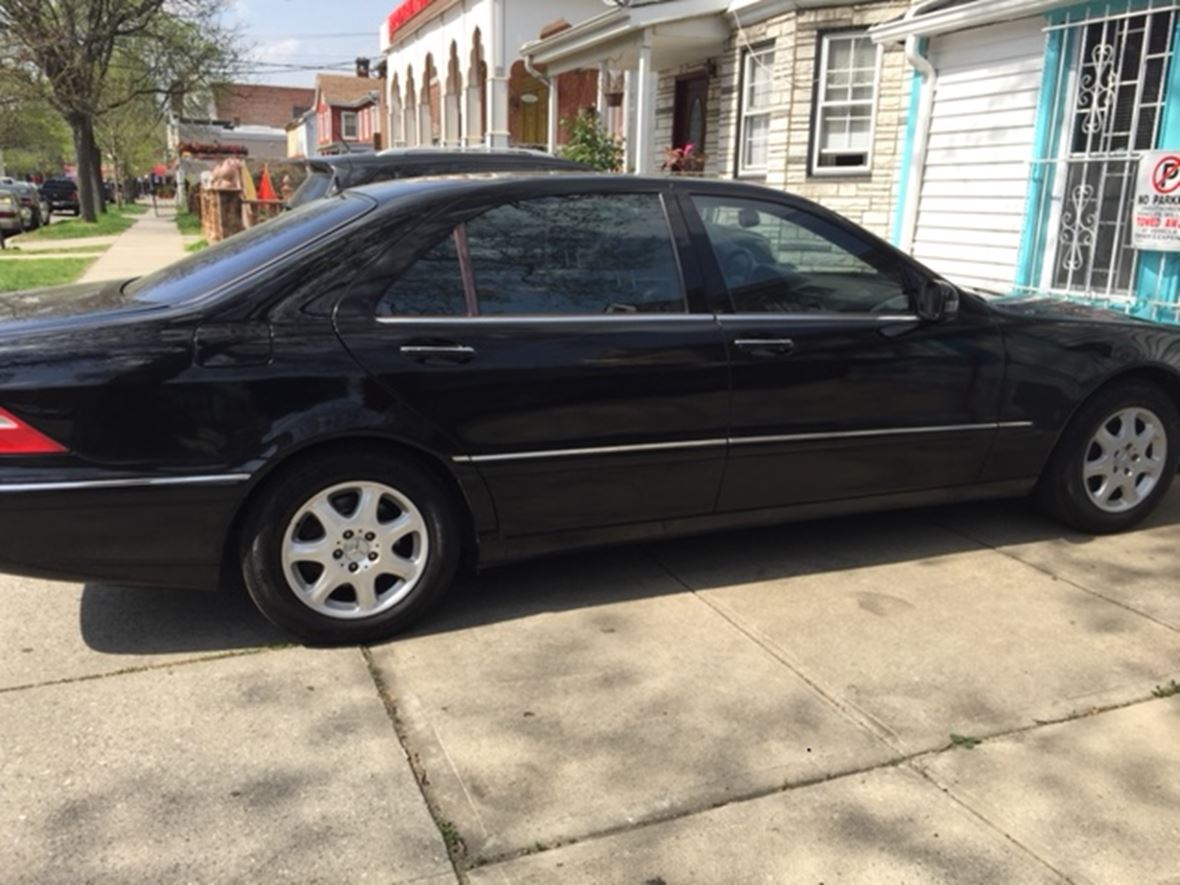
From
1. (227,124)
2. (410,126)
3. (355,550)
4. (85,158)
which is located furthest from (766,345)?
(227,124)

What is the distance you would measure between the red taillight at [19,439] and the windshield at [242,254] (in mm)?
625

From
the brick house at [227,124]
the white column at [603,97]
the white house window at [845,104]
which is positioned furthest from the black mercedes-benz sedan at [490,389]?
the brick house at [227,124]

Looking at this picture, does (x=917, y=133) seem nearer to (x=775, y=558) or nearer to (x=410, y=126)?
(x=775, y=558)

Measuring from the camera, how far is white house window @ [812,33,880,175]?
1099 centimetres

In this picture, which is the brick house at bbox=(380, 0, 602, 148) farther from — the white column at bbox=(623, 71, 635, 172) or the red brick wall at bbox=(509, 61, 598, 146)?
the white column at bbox=(623, 71, 635, 172)

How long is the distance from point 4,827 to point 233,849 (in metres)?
0.62

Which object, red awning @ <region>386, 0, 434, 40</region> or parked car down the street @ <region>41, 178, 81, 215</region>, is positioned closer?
red awning @ <region>386, 0, 434, 40</region>

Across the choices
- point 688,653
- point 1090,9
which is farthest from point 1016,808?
point 1090,9

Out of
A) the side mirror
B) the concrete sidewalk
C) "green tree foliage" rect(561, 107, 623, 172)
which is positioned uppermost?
"green tree foliage" rect(561, 107, 623, 172)

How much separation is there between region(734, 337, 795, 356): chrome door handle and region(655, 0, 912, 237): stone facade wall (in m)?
7.35

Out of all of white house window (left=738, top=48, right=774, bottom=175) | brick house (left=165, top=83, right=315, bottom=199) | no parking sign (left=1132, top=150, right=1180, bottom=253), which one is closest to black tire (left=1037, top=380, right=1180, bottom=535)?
no parking sign (left=1132, top=150, right=1180, bottom=253)

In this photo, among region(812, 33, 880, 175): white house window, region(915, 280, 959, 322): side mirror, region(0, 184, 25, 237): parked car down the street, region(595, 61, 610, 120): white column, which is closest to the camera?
region(915, 280, 959, 322): side mirror

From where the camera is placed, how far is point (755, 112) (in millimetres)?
12250

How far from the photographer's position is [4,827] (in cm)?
262
